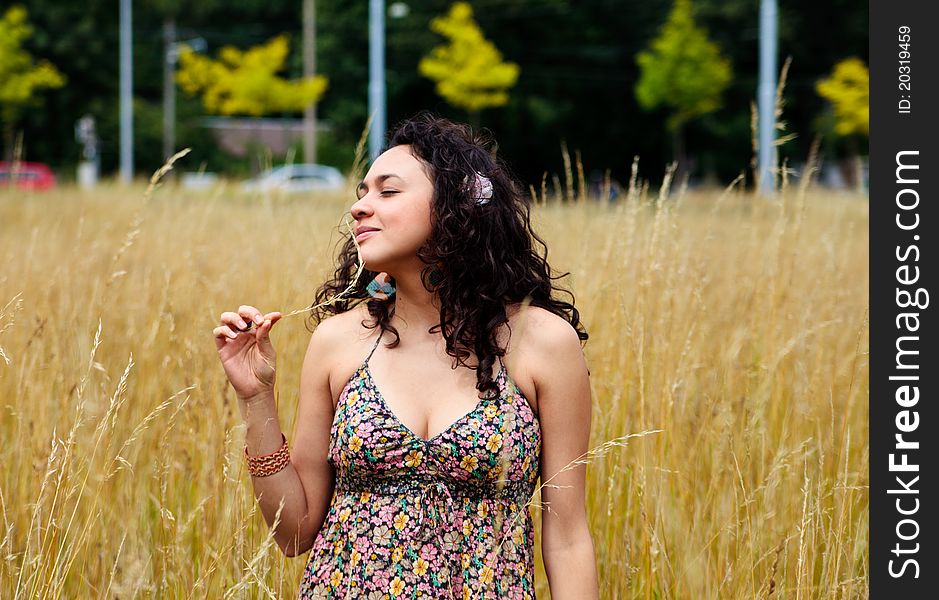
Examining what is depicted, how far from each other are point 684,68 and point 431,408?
1039 inches

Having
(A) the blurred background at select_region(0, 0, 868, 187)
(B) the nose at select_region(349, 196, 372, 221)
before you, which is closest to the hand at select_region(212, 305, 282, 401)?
(B) the nose at select_region(349, 196, 372, 221)

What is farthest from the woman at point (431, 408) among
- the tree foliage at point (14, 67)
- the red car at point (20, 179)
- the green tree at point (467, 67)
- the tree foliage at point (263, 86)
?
the tree foliage at point (14, 67)

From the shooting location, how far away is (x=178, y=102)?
3706 centimetres

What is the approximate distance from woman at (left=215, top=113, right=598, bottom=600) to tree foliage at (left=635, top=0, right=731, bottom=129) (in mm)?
26069

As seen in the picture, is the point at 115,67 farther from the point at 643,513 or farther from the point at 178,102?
the point at 643,513

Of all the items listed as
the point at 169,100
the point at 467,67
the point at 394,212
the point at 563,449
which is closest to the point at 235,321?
the point at 394,212

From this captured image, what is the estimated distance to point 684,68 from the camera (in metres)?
26.6

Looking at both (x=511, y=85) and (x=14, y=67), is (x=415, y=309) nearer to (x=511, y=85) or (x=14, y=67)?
(x=14, y=67)

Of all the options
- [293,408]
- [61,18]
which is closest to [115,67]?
[61,18]

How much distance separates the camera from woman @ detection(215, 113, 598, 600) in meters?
1.60

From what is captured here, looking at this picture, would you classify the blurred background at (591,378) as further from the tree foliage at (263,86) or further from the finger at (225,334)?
the tree foliage at (263,86)

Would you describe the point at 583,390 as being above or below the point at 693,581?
above
